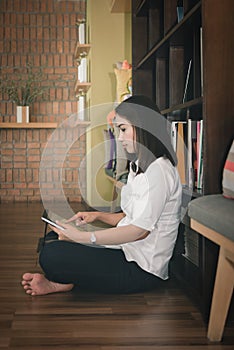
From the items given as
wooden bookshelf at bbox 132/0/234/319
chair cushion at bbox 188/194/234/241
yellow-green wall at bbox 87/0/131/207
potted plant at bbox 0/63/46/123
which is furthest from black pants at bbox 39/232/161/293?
potted plant at bbox 0/63/46/123

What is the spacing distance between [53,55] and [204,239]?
217 inches

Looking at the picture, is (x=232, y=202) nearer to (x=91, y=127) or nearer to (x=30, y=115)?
(x=91, y=127)

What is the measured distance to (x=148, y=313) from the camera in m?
2.57

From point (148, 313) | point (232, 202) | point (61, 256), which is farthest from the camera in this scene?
point (61, 256)

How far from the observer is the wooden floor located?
2.16m

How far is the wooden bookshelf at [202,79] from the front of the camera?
242 centimetres

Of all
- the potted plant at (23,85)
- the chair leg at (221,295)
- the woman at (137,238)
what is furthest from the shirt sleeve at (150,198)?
the potted plant at (23,85)

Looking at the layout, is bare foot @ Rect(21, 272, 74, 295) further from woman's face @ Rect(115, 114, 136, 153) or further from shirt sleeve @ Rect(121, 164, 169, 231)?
woman's face @ Rect(115, 114, 136, 153)

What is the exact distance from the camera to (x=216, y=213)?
2.03m

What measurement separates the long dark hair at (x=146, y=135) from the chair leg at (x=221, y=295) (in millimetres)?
768

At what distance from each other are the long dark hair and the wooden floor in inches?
23.8

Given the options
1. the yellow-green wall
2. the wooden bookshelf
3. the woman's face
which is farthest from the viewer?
the yellow-green wall

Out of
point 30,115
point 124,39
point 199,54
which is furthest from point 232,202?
point 30,115

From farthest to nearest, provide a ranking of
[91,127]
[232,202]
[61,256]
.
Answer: [91,127]
[61,256]
[232,202]
